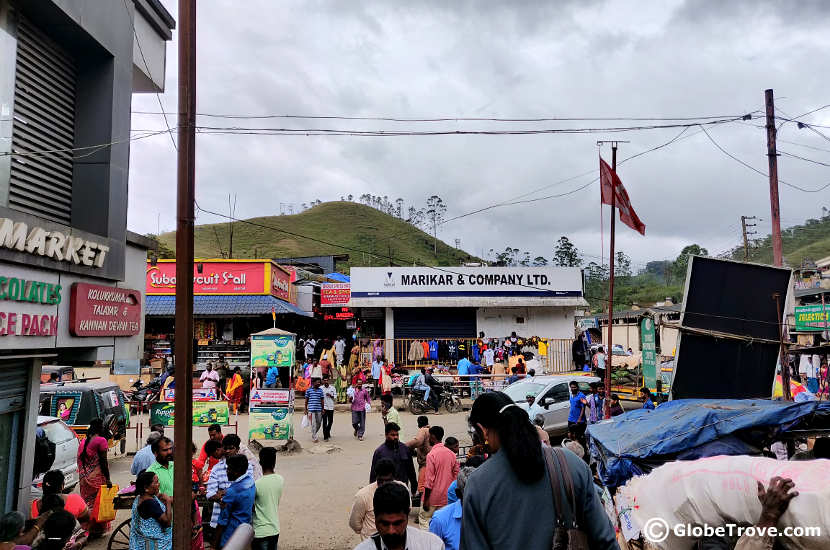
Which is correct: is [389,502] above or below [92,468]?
above

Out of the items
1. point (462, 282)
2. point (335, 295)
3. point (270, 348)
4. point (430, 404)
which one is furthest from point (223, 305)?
point (270, 348)

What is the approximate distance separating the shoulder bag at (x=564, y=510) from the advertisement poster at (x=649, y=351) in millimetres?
10775

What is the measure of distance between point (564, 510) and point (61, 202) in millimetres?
8534

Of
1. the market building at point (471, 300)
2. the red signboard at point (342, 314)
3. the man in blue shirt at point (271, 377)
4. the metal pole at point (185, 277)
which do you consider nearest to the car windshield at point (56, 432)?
the metal pole at point (185, 277)

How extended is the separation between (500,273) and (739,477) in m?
22.3

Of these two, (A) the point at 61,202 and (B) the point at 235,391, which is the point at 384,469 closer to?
(A) the point at 61,202

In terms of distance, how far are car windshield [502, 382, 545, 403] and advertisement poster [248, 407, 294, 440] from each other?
554 centimetres

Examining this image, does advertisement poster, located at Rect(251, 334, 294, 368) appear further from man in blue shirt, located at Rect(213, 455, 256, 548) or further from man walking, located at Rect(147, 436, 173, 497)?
man in blue shirt, located at Rect(213, 455, 256, 548)

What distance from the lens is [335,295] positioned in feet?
94.4

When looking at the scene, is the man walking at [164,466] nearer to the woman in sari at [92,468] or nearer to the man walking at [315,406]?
the woman in sari at [92,468]

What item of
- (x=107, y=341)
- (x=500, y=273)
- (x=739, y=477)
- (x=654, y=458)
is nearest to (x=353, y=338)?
(x=500, y=273)

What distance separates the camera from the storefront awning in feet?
81.8

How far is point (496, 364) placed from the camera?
72.0 ft

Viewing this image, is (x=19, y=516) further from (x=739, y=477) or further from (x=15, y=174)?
(x=739, y=477)
